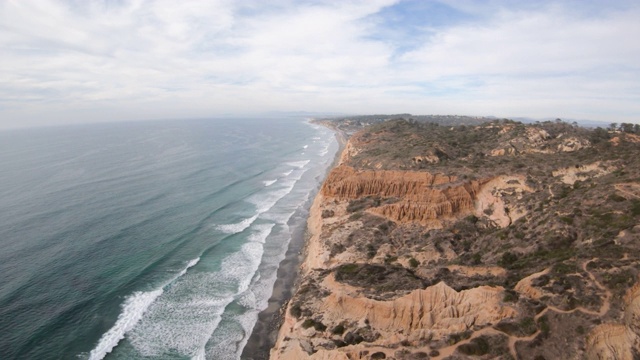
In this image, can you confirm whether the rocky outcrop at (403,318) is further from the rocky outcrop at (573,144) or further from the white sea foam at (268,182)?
the white sea foam at (268,182)

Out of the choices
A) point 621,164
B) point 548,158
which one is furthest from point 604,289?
point 548,158

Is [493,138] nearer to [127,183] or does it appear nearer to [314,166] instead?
[314,166]

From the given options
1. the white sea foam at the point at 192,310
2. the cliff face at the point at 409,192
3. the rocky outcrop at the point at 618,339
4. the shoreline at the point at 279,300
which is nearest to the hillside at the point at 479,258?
the rocky outcrop at the point at 618,339

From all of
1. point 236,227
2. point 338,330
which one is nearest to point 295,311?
point 338,330

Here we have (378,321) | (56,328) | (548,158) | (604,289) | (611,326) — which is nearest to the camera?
(611,326)

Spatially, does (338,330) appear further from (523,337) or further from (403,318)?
(523,337)

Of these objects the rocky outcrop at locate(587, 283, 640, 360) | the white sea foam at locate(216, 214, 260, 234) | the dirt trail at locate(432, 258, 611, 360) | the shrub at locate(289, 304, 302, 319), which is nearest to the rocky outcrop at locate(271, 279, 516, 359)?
the dirt trail at locate(432, 258, 611, 360)

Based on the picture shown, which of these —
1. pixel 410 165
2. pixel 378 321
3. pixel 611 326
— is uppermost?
pixel 410 165
